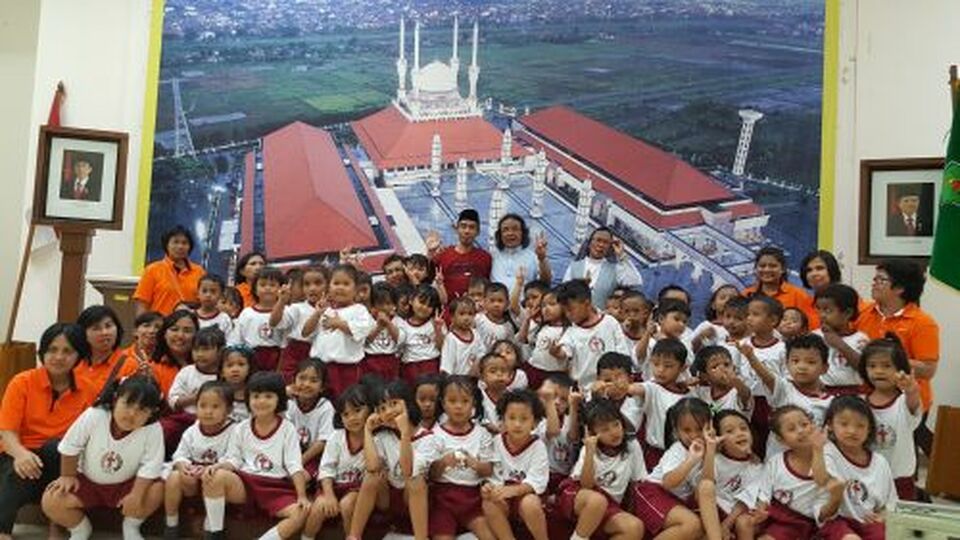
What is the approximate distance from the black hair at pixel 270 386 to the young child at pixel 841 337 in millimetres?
2400

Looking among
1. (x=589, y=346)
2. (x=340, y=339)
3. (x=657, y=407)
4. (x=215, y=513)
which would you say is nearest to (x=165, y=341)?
(x=340, y=339)

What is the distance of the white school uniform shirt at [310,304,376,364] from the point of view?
4.22 m

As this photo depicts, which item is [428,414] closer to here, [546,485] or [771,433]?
[546,485]

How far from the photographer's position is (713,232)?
20.4 feet

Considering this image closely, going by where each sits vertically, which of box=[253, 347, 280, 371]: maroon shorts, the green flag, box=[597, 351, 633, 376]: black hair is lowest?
box=[253, 347, 280, 371]: maroon shorts

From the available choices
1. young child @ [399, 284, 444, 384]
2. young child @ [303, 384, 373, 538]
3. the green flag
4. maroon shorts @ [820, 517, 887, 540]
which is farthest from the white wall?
young child @ [303, 384, 373, 538]

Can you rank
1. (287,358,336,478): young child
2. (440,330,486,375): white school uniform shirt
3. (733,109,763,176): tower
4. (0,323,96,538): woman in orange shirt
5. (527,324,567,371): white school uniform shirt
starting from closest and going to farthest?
(0,323,96,538): woman in orange shirt, (287,358,336,478): young child, (527,324,567,371): white school uniform shirt, (440,330,486,375): white school uniform shirt, (733,109,763,176): tower

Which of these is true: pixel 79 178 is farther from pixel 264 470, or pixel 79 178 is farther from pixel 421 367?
pixel 264 470

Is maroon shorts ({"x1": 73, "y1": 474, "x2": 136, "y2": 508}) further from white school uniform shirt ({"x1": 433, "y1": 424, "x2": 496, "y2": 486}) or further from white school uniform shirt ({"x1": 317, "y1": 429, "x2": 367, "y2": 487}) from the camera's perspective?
white school uniform shirt ({"x1": 433, "y1": 424, "x2": 496, "y2": 486})

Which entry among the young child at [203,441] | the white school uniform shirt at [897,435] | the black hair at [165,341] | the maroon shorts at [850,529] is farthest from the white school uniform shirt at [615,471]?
the black hair at [165,341]

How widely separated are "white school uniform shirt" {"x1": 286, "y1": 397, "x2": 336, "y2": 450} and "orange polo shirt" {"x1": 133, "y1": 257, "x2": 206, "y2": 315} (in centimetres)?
153

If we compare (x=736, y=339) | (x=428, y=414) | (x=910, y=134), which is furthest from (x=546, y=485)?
(x=910, y=134)

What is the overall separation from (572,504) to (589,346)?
37.1 inches

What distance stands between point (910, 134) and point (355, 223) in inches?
164
